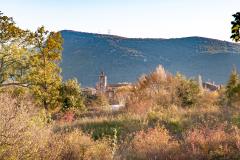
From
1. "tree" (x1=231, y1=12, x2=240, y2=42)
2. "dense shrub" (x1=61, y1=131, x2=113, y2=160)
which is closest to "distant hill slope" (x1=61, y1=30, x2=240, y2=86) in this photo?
"dense shrub" (x1=61, y1=131, x2=113, y2=160)

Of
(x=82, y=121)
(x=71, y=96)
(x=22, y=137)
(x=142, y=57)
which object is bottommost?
(x=142, y=57)

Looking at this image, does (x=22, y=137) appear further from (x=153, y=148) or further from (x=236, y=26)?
(x=236, y=26)

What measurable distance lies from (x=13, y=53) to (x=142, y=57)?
123674 millimetres

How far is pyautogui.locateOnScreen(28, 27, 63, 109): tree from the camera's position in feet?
71.5

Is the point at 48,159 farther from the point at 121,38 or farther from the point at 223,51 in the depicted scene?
the point at 121,38

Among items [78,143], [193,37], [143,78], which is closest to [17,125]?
[78,143]

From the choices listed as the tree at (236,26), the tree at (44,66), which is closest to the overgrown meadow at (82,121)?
the tree at (44,66)

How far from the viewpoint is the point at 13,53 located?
20.8m

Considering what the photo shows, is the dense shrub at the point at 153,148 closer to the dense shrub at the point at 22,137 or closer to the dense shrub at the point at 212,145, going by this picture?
the dense shrub at the point at 212,145

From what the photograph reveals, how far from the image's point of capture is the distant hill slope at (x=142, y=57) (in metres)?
126

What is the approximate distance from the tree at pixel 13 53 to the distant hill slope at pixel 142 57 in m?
99.9

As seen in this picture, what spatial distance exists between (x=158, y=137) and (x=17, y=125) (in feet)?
16.1

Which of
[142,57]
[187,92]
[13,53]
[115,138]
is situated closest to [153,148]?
[115,138]

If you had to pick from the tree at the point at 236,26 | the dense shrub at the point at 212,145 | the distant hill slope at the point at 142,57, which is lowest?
the distant hill slope at the point at 142,57
